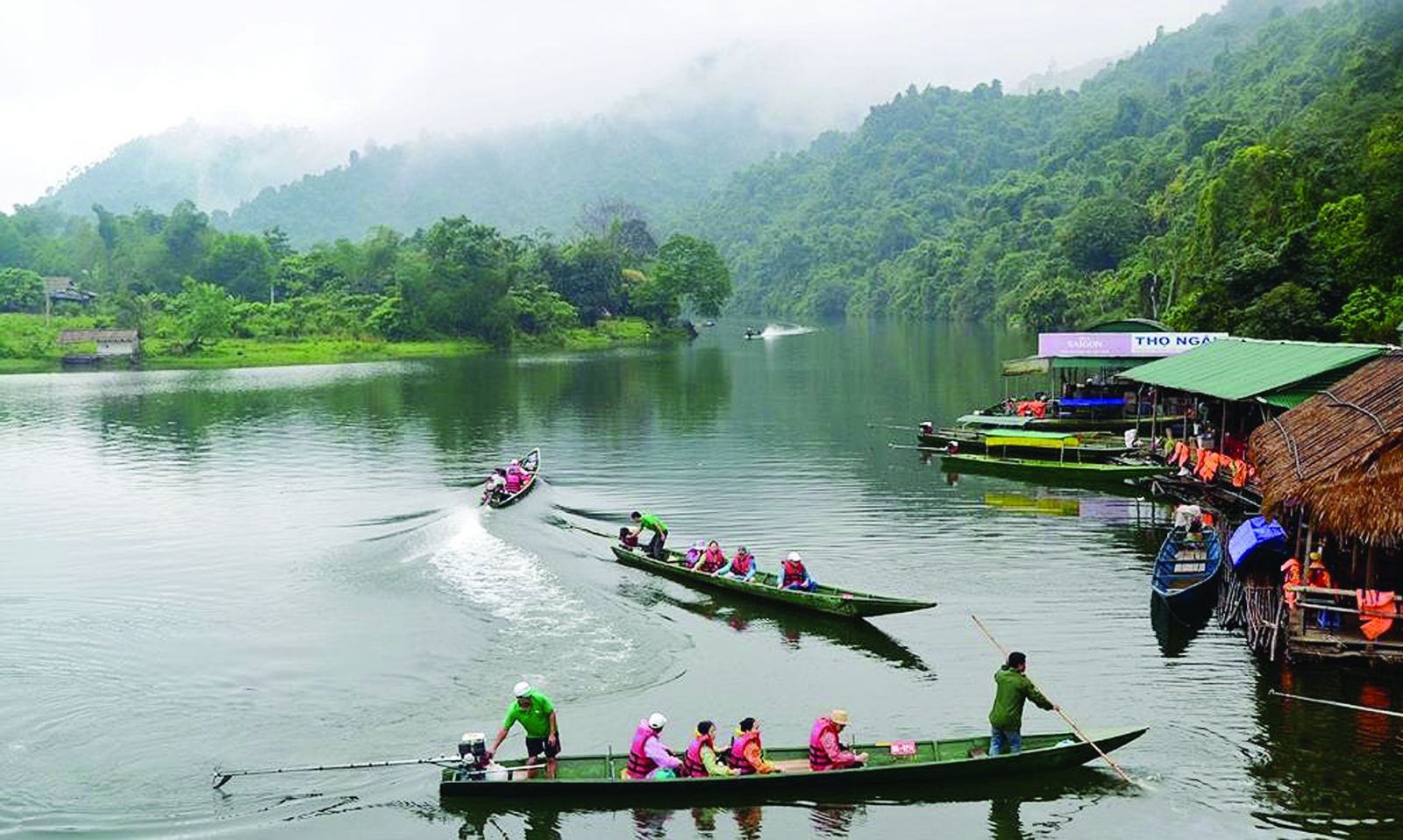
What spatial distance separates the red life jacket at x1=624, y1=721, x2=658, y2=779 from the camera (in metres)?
17.3

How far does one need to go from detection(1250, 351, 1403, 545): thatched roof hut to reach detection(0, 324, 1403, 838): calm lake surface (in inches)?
115

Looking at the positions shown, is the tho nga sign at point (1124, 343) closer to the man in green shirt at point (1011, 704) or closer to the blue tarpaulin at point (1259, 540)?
the blue tarpaulin at point (1259, 540)

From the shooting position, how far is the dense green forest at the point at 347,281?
11369 cm

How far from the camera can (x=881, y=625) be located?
25359 mm

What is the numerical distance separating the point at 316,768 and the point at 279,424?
46.7 m

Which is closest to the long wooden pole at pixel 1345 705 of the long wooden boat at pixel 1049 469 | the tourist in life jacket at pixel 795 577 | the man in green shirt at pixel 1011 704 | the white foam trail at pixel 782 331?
the man in green shirt at pixel 1011 704

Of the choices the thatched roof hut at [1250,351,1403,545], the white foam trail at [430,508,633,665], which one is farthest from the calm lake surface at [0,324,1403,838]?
the thatched roof hut at [1250,351,1403,545]

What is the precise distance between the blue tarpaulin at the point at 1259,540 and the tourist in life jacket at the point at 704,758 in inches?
537

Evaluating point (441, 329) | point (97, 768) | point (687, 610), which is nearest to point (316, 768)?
point (97, 768)

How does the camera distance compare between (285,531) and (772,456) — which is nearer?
(285,531)

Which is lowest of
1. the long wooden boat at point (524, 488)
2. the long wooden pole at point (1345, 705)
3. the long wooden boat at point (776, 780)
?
the long wooden boat at point (776, 780)

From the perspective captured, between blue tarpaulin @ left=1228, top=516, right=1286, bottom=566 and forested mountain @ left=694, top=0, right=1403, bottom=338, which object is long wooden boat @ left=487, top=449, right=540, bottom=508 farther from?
forested mountain @ left=694, top=0, right=1403, bottom=338

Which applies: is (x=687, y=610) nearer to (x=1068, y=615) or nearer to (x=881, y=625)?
(x=881, y=625)

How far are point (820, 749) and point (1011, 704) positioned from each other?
2.95 metres
